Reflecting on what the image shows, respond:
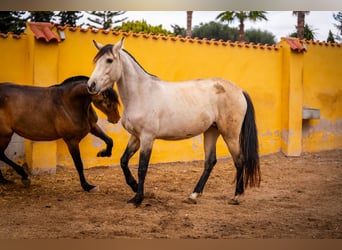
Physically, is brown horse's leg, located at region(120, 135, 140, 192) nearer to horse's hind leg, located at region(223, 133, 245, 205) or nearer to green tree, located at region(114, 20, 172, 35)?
horse's hind leg, located at region(223, 133, 245, 205)

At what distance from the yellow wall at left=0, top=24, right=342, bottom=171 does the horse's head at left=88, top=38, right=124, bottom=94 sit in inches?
37.5

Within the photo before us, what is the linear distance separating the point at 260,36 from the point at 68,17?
2.41 meters

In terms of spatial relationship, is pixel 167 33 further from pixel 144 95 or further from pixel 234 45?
pixel 144 95

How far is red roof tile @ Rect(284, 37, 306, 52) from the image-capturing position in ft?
18.2

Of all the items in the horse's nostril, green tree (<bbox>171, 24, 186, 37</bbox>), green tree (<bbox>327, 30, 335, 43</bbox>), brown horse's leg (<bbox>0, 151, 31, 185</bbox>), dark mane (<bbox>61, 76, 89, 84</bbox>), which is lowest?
brown horse's leg (<bbox>0, 151, 31, 185</bbox>)

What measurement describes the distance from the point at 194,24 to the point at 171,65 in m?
0.57

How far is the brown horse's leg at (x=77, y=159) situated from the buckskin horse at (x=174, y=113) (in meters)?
0.48

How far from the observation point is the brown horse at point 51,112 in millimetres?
4363

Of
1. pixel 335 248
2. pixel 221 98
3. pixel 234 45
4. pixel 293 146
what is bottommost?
pixel 335 248

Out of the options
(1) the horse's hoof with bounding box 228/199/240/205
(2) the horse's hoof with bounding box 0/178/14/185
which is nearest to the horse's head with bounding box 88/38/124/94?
(2) the horse's hoof with bounding box 0/178/14/185

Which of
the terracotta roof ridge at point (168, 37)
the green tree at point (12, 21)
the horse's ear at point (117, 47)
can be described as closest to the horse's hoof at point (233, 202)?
the horse's ear at point (117, 47)

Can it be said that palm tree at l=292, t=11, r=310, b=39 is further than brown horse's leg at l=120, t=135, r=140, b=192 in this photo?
Yes

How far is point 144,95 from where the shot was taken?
4070 millimetres

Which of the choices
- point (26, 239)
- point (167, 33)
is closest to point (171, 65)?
point (167, 33)
